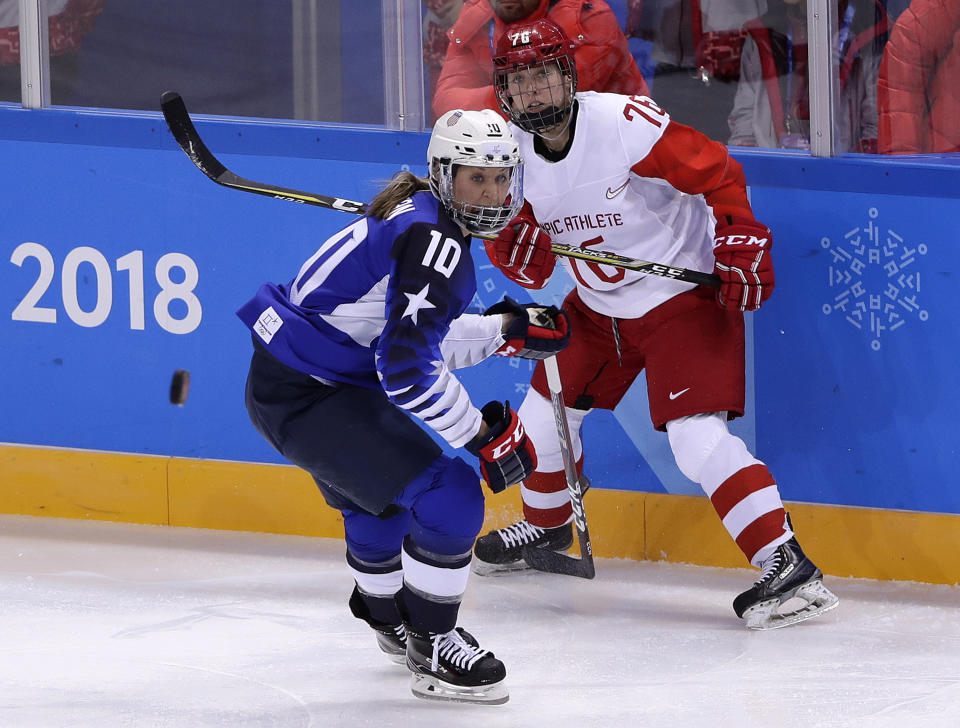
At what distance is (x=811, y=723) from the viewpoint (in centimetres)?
257

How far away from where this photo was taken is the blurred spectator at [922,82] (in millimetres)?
3279

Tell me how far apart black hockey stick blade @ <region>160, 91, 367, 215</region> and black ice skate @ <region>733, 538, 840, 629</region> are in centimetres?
116

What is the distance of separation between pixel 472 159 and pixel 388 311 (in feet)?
1.00

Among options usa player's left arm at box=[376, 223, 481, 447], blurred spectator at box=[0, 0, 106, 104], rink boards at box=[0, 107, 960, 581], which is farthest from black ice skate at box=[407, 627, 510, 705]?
blurred spectator at box=[0, 0, 106, 104]

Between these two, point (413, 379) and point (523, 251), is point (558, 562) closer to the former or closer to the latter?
point (523, 251)

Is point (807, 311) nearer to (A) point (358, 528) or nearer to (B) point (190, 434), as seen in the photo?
(A) point (358, 528)

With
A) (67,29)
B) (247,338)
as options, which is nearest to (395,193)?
(247,338)

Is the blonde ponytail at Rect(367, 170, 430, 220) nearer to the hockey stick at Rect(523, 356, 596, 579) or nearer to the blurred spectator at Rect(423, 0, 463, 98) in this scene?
the hockey stick at Rect(523, 356, 596, 579)

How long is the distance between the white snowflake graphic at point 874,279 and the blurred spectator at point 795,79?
0.22 meters

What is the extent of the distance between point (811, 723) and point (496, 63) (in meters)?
1.46

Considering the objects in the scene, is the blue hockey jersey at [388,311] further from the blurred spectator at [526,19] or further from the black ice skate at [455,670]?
the blurred spectator at [526,19]

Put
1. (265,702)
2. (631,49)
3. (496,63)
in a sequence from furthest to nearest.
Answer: (631,49) → (496,63) → (265,702)

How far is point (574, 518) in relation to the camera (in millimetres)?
3475

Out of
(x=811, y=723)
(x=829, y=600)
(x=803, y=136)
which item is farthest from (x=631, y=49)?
(x=811, y=723)
